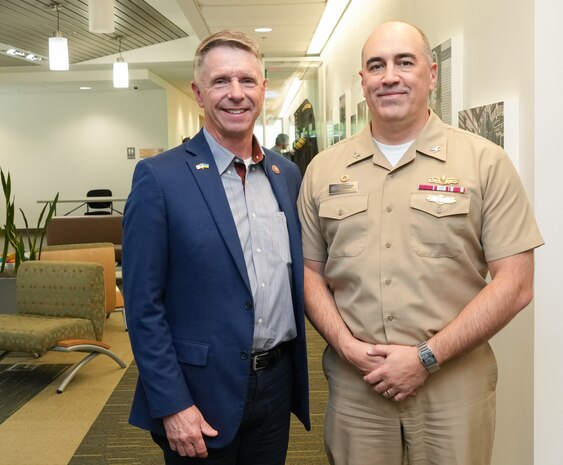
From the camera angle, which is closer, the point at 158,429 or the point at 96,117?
the point at 158,429

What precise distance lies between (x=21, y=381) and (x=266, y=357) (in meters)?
3.55

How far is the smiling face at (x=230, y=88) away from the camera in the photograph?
5.49 feet

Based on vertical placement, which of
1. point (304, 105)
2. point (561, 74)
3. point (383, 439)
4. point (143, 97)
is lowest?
point (383, 439)

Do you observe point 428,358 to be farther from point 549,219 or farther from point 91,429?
point 91,429

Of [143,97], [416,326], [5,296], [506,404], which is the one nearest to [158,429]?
[416,326]

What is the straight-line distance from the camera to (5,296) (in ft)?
18.1

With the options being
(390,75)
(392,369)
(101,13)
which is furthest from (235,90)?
(101,13)

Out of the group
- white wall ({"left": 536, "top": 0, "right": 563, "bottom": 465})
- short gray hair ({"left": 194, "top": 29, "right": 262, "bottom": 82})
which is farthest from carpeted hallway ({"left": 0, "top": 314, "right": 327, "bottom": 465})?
short gray hair ({"left": 194, "top": 29, "right": 262, "bottom": 82})

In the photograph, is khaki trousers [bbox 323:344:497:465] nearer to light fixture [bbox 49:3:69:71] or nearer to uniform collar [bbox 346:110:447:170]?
uniform collar [bbox 346:110:447:170]

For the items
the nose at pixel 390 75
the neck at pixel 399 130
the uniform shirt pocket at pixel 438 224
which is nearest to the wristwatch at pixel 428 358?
the uniform shirt pocket at pixel 438 224

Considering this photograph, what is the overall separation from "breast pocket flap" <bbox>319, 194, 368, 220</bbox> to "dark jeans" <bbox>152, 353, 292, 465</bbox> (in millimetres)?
407

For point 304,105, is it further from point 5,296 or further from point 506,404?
point 506,404

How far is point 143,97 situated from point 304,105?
6433mm

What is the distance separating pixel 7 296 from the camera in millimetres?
5527
